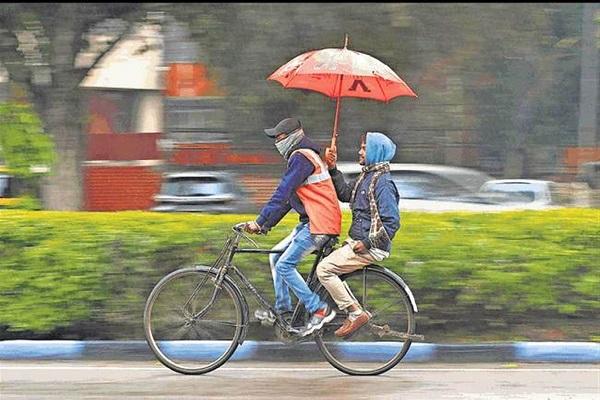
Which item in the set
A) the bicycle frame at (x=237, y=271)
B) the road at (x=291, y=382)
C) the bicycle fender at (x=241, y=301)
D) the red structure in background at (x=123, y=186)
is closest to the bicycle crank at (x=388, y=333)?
the road at (x=291, y=382)

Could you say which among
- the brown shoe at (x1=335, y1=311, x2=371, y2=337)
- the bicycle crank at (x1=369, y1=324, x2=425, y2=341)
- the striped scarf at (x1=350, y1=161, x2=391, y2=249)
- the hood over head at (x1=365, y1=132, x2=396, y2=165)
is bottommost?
the bicycle crank at (x1=369, y1=324, x2=425, y2=341)

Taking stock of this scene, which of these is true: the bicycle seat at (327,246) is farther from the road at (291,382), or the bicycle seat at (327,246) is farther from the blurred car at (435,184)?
the blurred car at (435,184)

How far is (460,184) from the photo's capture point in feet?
42.2

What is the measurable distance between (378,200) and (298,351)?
4.92ft

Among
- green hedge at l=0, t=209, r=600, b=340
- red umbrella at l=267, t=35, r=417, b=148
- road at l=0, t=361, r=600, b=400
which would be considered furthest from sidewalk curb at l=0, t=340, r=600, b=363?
red umbrella at l=267, t=35, r=417, b=148

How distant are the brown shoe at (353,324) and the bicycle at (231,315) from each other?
62 millimetres

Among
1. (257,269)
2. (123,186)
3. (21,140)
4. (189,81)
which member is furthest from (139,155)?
(257,269)

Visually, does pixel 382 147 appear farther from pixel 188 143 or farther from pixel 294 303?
pixel 188 143

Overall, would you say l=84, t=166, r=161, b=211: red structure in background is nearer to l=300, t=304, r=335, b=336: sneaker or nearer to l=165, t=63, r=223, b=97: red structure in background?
l=165, t=63, r=223, b=97: red structure in background

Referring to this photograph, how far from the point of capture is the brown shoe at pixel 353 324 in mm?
6855

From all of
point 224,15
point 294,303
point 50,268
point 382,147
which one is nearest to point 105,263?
point 50,268

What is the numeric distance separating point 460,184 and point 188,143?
3.61 meters

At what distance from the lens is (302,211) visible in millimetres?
6938

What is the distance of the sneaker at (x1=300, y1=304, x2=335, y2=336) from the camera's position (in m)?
6.88
